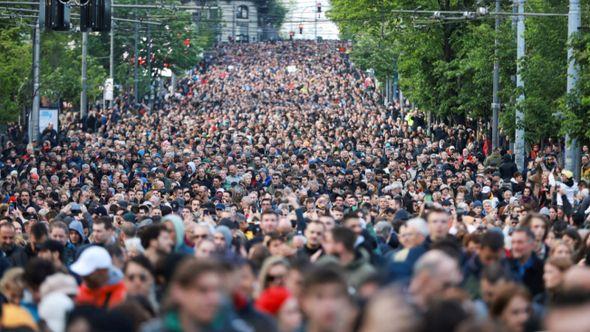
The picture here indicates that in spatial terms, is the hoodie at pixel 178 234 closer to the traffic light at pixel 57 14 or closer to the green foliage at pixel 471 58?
the traffic light at pixel 57 14

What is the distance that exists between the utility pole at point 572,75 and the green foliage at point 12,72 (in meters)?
21.8

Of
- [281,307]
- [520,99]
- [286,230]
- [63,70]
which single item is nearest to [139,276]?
[281,307]

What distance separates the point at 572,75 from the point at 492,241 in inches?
875

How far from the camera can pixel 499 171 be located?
40719 millimetres

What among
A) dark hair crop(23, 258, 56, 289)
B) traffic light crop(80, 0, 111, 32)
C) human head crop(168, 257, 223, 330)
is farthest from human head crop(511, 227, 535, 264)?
traffic light crop(80, 0, 111, 32)

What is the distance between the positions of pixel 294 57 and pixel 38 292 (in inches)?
5754

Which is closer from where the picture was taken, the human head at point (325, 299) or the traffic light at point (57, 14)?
the human head at point (325, 299)

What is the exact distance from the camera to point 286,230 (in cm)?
1719

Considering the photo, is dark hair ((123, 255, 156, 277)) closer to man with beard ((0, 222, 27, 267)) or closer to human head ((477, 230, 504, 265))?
human head ((477, 230, 504, 265))

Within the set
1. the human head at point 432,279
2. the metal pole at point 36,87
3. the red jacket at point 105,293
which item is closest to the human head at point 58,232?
the red jacket at point 105,293

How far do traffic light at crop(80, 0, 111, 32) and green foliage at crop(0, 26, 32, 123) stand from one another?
92.8 feet

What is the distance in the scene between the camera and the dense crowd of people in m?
9.32

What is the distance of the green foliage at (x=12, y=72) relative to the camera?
176 feet

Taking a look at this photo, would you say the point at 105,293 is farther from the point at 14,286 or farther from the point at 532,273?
the point at 532,273
